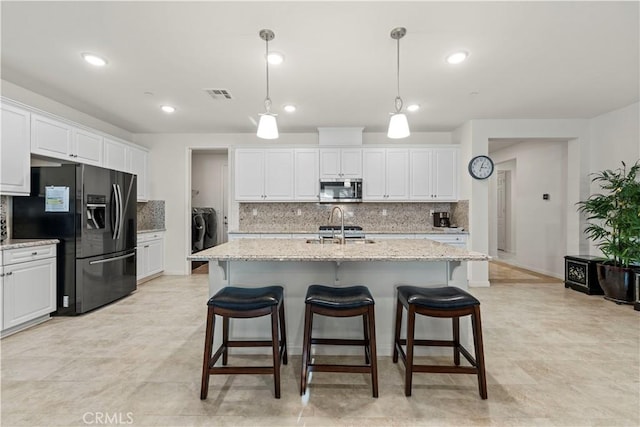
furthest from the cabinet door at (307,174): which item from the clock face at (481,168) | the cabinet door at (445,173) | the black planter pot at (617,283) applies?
the black planter pot at (617,283)

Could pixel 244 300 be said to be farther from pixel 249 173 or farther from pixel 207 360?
pixel 249 173

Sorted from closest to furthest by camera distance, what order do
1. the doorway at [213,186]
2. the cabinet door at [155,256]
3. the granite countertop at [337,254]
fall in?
1. the granite countertop at [337,254]
2. the cabinet door at [155,256]
3. the doorway at [213,186]

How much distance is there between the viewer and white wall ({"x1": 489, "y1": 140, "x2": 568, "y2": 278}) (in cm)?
520

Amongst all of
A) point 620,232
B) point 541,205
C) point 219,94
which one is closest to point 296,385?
point 219,94

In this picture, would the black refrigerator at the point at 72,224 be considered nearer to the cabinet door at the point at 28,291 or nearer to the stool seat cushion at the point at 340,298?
the cabinet door at the point at 28,291

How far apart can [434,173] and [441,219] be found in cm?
79

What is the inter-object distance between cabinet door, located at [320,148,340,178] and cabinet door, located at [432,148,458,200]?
1595 mm

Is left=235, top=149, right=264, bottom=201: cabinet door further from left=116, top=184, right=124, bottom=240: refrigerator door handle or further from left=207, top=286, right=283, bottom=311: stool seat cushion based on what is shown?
left=207, top=286, right=283, bottom=311: stool seat cushion

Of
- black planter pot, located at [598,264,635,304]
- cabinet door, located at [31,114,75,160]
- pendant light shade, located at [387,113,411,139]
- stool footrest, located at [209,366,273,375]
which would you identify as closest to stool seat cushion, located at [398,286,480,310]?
stool footrest, located at [209,366,273,375]

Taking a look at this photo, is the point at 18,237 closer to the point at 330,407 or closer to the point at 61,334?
the point at 61,334

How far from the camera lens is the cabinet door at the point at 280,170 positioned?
4.97m

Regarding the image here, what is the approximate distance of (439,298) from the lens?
1.93 metres
